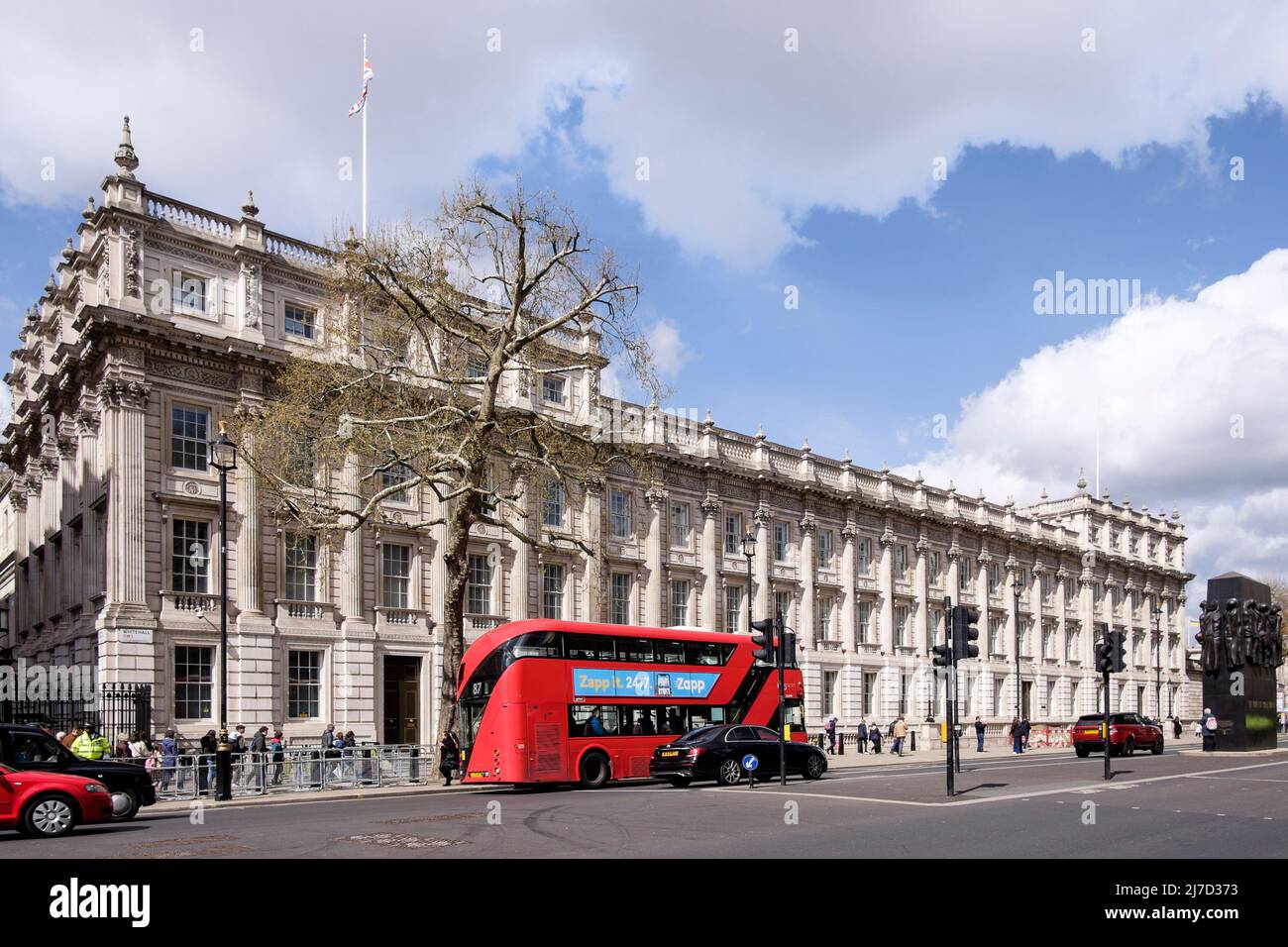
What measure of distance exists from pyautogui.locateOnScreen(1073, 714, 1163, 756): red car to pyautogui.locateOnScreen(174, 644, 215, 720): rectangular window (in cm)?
3140

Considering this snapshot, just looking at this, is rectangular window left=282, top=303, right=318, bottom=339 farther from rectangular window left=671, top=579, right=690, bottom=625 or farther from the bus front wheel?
rectangular window left=671, top=579, right=690, bottom=625

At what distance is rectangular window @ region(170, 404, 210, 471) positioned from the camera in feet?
113

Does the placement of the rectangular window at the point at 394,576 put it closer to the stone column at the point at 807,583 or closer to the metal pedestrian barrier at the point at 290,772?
the metal pedestrian barrier at the point at 290,772

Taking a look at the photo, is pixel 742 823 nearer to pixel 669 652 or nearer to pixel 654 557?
pixel 669 652

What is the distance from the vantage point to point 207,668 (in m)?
34.1

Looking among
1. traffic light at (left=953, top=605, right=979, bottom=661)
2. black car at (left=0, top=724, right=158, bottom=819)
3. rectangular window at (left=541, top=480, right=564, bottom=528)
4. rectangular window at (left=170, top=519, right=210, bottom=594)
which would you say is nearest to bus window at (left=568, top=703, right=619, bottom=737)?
black car at (left=0, top=724, right=158, bottom=819)

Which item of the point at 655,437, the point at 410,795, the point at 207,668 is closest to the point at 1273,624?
the point at 655,437

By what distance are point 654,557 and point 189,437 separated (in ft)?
68.0

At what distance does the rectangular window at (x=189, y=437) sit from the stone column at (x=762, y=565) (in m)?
27.0

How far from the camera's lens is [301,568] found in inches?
1458

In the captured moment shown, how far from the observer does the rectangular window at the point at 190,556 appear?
34031mm

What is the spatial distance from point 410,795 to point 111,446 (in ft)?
48.1

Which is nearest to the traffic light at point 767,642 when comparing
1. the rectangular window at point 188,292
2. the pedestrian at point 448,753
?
the pedestrian at point 448,753
